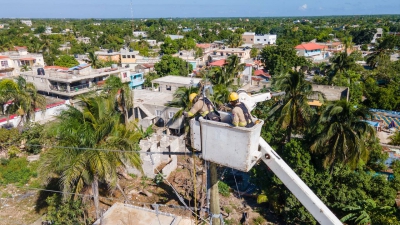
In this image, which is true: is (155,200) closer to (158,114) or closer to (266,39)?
(158,114)

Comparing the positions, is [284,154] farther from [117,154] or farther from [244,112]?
[244,112]

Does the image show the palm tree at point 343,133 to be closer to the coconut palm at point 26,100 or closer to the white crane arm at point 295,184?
the white crane arm at point 295,184

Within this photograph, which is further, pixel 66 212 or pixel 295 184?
pixel 66 212

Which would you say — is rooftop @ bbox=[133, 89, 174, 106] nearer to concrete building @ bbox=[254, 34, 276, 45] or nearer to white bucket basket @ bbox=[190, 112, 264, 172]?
white bucket basket @ bbox=[190, 112, 264, 172]

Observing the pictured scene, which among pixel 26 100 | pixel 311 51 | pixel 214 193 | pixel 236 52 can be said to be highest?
pixel 214 193

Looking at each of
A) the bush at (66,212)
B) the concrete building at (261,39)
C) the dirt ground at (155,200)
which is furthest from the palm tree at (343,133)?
the concrete building at (261,39)

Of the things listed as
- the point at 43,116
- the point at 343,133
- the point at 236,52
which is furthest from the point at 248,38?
the point at 343,133

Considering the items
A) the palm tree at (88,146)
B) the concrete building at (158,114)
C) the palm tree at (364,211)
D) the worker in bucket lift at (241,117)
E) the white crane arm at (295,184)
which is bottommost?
the palm tree at (364,211)

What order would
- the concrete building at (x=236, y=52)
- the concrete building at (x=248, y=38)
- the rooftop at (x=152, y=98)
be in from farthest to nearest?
the concrete building at (x=248, y=38) → the concrete building at (x=236, y=52) → the rooftop at (x=152, y=98)

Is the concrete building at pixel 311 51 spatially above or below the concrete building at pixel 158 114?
above
